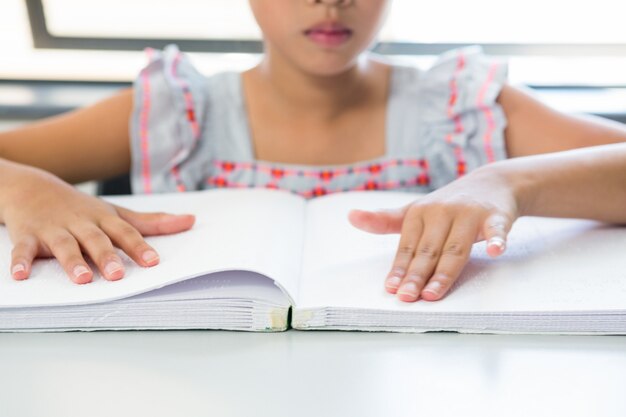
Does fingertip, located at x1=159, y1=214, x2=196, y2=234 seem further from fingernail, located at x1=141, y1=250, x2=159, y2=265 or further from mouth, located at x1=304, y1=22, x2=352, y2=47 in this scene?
mouth, located at x1=304, y1=22, x2=352, y2=47

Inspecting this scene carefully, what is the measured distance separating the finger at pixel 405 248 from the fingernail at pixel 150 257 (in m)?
0.16

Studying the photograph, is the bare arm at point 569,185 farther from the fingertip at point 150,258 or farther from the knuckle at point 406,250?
the fingertip at point 150,258

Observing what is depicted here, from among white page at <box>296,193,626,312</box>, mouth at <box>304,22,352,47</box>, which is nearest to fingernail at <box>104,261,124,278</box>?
white page at <box>296,193,626,312</box>

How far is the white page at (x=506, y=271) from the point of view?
52cm

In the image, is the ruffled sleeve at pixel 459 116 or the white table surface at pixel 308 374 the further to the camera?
the ruffled sleeve at pixel 459 116

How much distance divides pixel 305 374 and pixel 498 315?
0.13 meters

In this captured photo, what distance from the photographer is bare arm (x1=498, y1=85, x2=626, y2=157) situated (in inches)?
32.7

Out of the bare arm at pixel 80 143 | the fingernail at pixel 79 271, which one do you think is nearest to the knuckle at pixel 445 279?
the fingernail at pixel 79 271

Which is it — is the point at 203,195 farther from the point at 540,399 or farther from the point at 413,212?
the point at 540,399

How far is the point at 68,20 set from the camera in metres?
1.20

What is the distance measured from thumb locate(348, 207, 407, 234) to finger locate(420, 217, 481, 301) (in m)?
0.04

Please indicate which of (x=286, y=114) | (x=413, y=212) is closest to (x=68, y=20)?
(x=286, y=114)

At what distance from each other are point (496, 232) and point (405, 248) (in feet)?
0.21

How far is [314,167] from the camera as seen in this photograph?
908 mm
